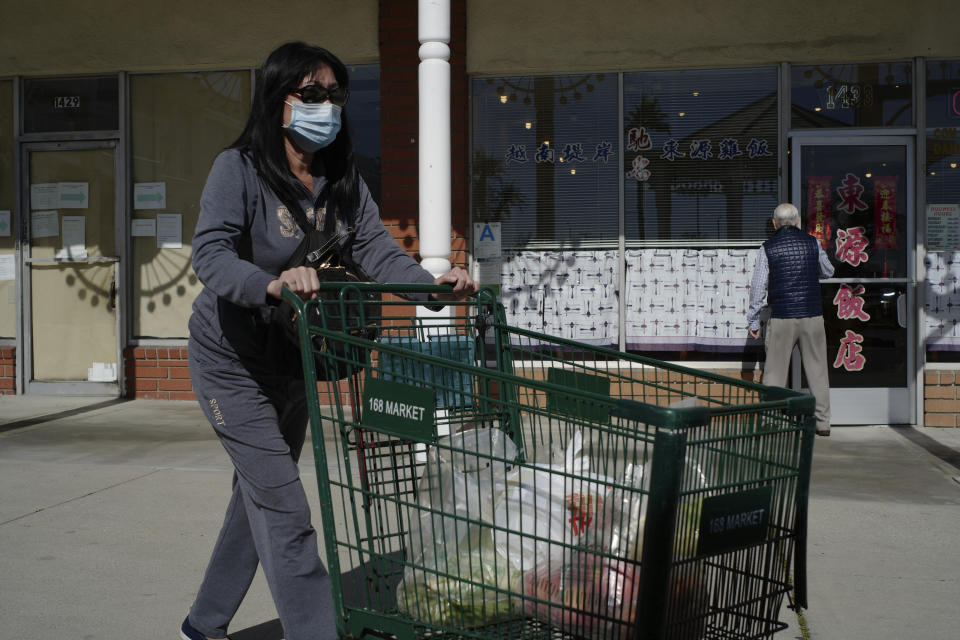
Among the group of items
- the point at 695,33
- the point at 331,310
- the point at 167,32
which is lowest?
the point at 331,310

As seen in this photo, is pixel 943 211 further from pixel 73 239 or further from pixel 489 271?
pixel 73 239

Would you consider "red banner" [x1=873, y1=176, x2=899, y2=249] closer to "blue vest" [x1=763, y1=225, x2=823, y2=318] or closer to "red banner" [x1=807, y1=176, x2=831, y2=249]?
"red banner" [x1=807, y1=176, x2=831, y2=249]

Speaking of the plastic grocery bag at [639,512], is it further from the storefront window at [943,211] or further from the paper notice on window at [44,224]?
the paper notice on window at [44,224]

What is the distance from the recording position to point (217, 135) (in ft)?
30.2

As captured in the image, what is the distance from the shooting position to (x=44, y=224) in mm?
9531

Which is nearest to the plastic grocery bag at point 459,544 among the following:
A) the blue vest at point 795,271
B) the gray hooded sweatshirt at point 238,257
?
the gray hooded sweatshirt at point 238,257

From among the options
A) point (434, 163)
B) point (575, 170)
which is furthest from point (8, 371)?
point (575, 170)

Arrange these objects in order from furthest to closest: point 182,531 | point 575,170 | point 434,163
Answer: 1. point 575,170
2. point 434,163
3. point 182,531

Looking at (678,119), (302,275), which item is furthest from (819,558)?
(678,119)

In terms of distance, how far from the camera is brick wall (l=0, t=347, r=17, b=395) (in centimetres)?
949

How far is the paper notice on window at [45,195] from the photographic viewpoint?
9500mm

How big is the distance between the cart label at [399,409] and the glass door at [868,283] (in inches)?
253

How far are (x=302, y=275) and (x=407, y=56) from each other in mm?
6503

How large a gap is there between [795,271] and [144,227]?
237 inches
